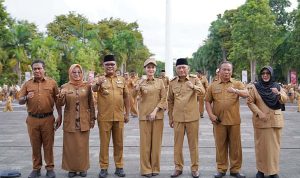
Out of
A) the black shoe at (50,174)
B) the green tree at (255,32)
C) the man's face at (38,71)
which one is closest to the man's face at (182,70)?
the man's face at (38,71)

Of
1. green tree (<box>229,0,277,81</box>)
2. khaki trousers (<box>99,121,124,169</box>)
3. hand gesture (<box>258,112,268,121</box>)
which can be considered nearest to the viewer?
hand gesture (<box>258,112,268,121</box>)

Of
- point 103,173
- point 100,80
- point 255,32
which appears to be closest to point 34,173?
point 103,173

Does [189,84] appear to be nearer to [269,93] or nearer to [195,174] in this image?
[269,93]

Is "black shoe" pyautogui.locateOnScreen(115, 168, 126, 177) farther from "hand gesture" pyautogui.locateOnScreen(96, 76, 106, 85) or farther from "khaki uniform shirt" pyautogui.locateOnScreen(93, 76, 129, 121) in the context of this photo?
"hand gesture" pyautogui.locateOnScreen(96, 76, 106, 85)

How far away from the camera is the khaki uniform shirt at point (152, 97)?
6.88m

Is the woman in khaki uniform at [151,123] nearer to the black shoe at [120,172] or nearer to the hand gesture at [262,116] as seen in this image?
the black shoe at [120,172]

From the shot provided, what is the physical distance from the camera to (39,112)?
22.2ft

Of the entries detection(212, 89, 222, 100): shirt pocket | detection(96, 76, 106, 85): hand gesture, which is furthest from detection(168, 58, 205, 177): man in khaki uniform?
detection(96, 76, 106, 85): hand gesture

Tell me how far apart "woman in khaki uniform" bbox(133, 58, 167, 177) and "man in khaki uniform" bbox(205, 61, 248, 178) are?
823 mm

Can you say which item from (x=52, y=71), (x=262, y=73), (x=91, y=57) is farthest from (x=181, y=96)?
(x=91, y=57)

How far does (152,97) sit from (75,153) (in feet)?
5.06

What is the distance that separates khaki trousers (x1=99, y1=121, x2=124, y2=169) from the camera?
6.85 m

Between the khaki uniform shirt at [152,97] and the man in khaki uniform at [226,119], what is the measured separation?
2.48ft

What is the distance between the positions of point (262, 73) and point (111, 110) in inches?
96.7
